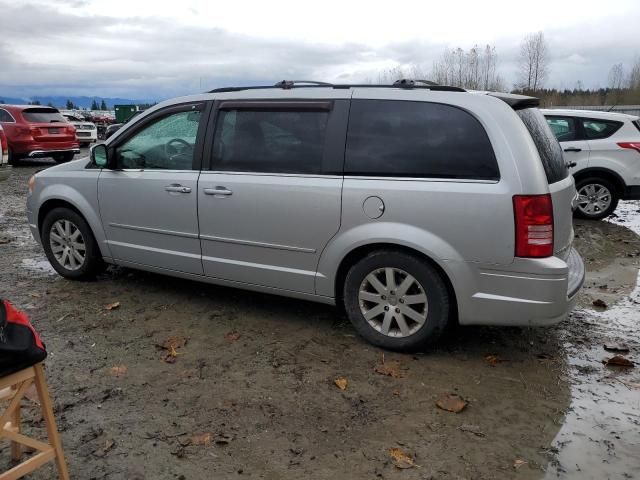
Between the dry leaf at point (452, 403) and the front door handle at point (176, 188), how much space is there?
253cm

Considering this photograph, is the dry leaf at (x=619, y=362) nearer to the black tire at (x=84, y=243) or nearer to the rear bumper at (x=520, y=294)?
the rear bumper at (x=520, y=294)

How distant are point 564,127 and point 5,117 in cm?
1438

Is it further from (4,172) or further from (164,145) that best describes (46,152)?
(164,145)

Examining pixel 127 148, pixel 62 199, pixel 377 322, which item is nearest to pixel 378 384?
pixel 377 322

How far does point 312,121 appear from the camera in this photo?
4160 millimetres

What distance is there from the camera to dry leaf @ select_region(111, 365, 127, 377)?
3740mm

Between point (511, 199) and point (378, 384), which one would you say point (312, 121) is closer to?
point (511, 199)

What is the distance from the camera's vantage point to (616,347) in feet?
13.7

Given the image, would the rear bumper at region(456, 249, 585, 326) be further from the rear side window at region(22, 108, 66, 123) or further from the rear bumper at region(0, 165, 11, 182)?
the rear side window at region(22, 108, 66, 123)

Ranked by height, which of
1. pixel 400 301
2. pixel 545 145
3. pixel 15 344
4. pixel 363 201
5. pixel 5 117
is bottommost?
pixel 400 301

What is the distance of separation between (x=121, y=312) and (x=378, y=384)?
243cm

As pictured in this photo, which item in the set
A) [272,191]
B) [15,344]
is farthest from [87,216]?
[15,344]

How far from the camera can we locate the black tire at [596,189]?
350 inches

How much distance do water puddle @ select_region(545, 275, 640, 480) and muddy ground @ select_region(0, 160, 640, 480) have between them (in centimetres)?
1
